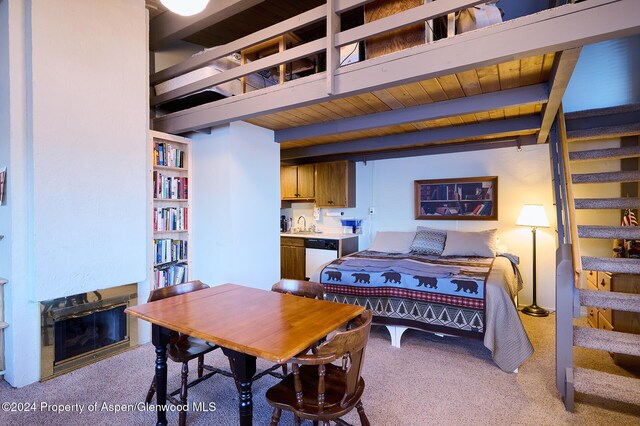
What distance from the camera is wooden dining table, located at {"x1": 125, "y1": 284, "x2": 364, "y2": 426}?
1434 mm

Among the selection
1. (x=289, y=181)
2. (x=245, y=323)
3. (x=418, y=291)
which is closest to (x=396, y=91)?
(x=418, y=291)

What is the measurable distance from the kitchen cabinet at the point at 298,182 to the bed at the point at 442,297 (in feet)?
7.45

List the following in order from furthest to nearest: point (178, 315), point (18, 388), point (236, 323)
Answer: point (18, 388)
point (178, 315)
point (236, 323)

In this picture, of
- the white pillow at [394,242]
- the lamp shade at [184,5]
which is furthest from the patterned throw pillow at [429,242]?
the lamp shade at [184,5]

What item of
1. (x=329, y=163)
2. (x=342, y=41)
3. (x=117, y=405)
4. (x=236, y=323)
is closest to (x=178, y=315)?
(x=236, y=323)

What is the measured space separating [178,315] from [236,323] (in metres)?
0.36

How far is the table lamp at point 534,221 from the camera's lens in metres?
4.02

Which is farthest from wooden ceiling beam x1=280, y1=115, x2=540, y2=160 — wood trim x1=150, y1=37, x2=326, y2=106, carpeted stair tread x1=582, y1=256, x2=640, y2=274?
wood trim x1=150, y1=37, x2=326, y2=106

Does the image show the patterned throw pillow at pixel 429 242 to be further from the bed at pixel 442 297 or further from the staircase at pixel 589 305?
the staircase at pixel 589 305

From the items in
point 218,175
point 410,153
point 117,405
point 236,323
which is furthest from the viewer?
point 410,153

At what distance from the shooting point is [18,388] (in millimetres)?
2449

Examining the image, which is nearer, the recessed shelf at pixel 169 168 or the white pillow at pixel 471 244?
the recessed shelf at pixel 169 168

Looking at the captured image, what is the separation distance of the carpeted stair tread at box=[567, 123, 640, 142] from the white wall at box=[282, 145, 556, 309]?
1403 millimetres

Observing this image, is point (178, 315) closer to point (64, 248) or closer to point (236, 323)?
point (236, 323)
